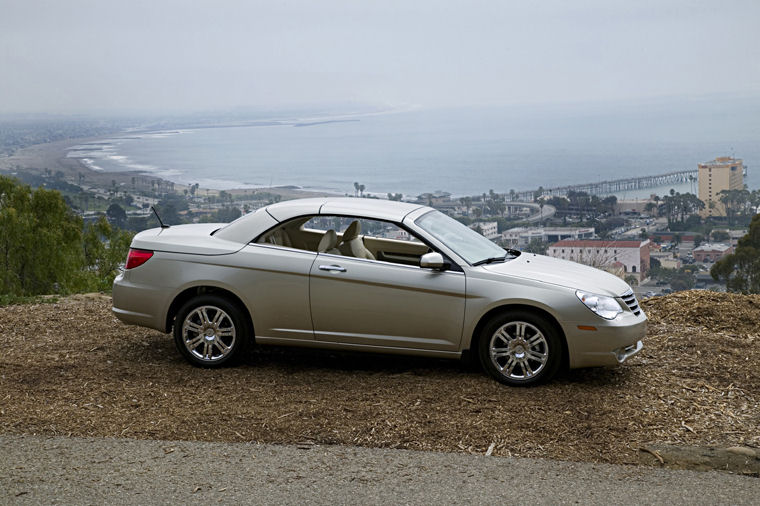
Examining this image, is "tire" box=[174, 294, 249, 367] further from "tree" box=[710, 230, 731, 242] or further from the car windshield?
"tree" box=[710, 230, 731, 242]

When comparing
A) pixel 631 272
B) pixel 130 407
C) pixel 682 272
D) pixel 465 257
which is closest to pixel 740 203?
pixel 682 272

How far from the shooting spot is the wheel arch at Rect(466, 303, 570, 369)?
674 cm

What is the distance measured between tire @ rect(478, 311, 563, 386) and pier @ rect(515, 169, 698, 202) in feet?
74.6

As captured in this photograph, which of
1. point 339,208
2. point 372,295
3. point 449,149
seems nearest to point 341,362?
point 372,295

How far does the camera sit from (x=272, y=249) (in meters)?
7.31

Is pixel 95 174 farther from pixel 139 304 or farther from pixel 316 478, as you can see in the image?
pixel 316 478

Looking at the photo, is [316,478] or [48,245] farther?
[48,245]

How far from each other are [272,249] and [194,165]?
3672cm

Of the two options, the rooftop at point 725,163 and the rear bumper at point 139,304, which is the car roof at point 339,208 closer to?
the rear bumper at point 139,304

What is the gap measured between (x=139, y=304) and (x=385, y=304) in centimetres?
222

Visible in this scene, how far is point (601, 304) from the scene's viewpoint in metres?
6.77

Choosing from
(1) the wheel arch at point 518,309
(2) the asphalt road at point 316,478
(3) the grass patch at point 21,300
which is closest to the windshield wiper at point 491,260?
(1) the wheel arch at point 518,309

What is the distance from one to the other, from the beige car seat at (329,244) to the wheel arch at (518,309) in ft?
4.70

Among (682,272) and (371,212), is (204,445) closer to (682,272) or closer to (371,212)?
(371,212)
